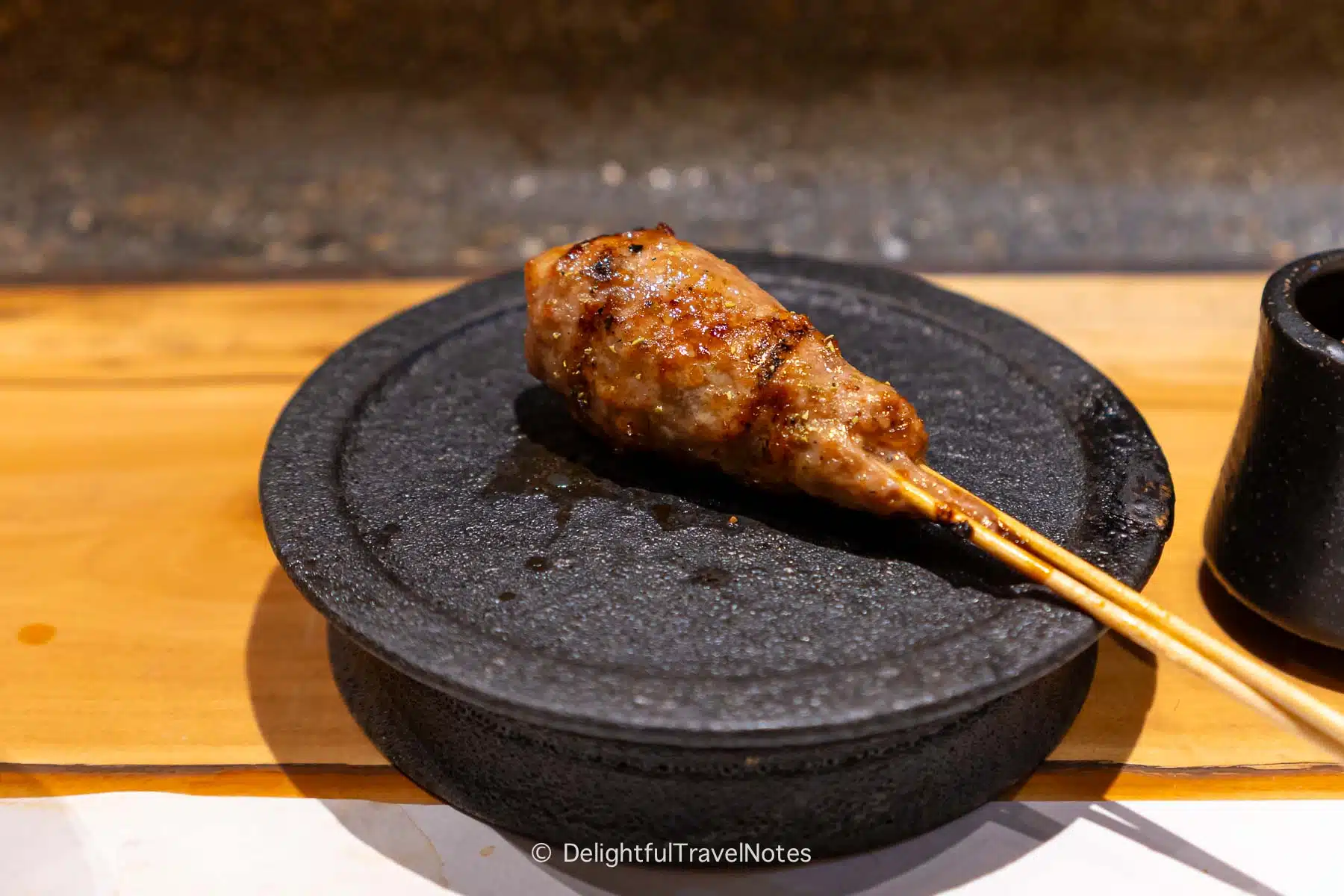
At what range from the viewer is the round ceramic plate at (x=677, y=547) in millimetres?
1533

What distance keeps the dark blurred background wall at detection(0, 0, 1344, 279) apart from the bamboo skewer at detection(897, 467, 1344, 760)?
2.62 meters

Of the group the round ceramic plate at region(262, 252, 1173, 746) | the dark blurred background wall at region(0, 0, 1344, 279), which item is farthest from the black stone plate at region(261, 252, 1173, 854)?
the dark blurred background wall at region(0, 0, 1344, 279)

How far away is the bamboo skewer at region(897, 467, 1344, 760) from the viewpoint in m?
1.52

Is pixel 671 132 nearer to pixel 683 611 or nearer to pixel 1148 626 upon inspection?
pixel 683 611

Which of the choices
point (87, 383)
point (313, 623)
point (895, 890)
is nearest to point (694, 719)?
point (895, 890)

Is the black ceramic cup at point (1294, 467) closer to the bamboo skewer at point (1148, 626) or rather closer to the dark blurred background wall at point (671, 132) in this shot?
the bamboo skewer at point (1148, 626)

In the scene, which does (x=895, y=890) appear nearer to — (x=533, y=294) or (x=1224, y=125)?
(x=533, y=294)

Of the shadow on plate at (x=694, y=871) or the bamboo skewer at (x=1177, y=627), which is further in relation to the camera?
the shadow on plate at (x=694, y=871)

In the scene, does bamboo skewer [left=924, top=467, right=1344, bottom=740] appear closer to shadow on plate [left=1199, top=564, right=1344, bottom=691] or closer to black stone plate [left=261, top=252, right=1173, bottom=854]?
black stone plate [left=261, top=252, right=1173, bottom=854]

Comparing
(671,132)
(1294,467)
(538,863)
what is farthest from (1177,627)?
(671,132)

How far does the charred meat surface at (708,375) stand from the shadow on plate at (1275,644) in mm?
872

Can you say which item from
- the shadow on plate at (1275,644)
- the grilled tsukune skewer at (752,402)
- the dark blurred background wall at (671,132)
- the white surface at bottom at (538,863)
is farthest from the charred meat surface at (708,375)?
the dark blurred background wall at (671,132)

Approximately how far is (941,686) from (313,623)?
1315 mm

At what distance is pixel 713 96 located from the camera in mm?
4246
